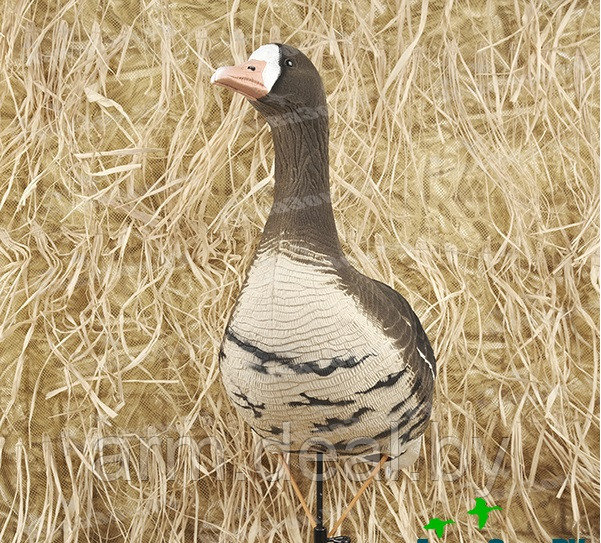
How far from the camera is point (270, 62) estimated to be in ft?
1.95

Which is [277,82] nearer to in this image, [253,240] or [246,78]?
[246,78]

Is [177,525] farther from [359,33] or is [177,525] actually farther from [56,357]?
[359,33]

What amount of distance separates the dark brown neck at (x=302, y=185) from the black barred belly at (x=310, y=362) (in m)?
0.03

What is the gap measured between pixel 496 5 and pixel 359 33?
19cm

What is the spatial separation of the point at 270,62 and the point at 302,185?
106mm

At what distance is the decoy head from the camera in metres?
0.58

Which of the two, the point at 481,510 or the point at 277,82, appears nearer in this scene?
the point at 277,82

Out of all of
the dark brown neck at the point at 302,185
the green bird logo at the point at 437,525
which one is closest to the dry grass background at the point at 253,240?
the green bird logo at the point at 437,525

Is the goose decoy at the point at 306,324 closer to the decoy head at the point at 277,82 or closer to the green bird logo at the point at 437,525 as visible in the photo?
the decoy head at the point at 277,82

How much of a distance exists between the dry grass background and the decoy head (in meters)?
0.29

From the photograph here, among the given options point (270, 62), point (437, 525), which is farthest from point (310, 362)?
point (437, 525)

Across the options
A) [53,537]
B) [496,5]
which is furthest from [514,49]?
[53,537]

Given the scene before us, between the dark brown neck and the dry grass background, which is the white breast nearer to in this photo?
the dark brown neck

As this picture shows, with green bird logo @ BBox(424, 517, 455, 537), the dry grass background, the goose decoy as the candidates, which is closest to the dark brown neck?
the goose decoy
